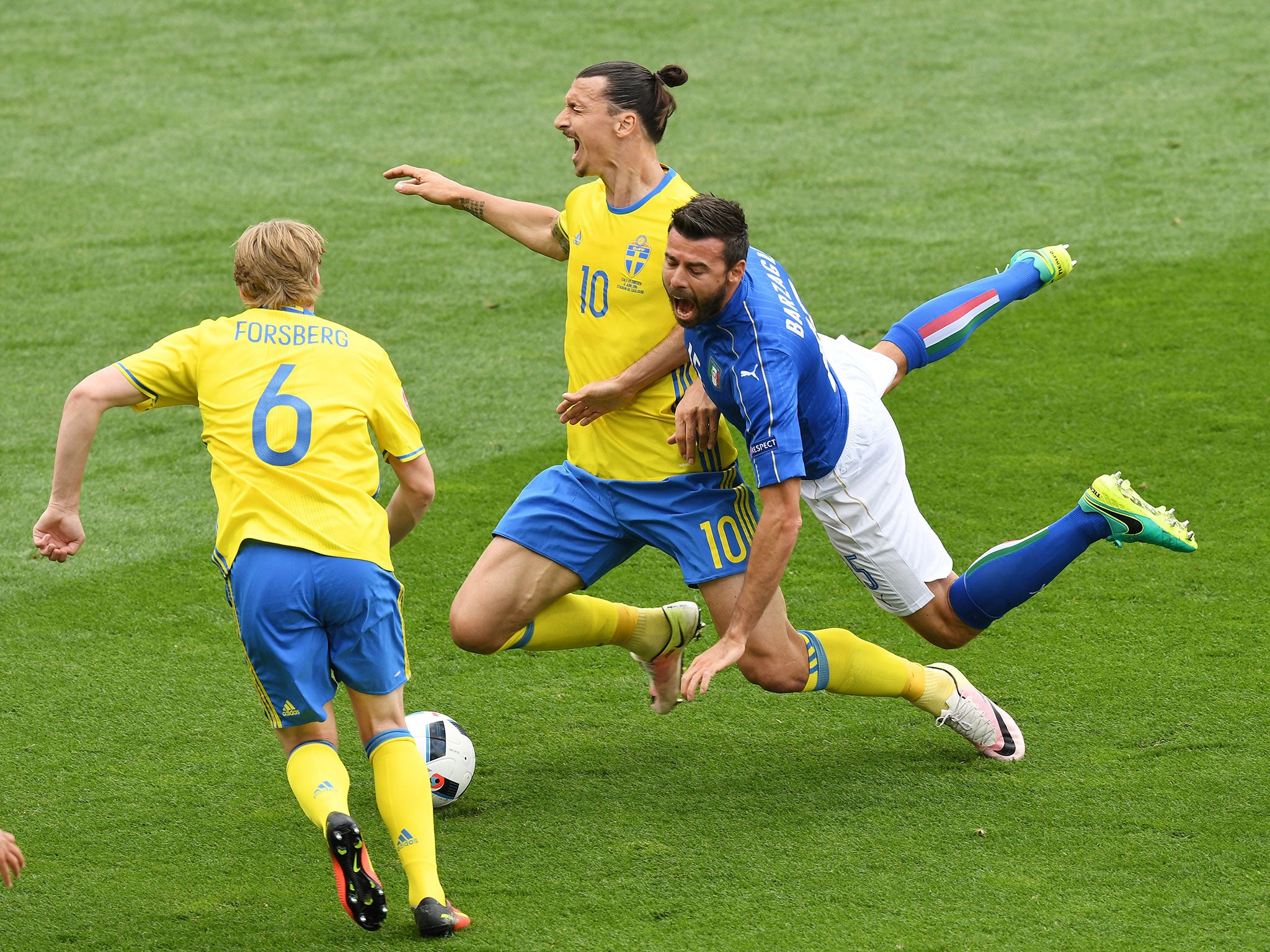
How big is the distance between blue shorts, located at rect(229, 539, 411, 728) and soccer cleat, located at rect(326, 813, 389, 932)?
1.25ft

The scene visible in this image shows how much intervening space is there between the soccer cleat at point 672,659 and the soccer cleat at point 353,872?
5.04ft

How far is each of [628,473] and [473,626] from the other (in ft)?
2.08

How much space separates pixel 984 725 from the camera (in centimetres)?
437

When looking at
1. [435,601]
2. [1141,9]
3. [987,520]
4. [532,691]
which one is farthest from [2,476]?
[1141,9]

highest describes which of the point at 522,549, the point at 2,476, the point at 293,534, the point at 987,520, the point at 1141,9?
the point at 1141,9

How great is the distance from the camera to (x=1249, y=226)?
29.6 feet

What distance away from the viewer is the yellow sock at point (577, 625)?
4.45 metres

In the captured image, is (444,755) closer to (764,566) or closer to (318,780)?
(318,780)

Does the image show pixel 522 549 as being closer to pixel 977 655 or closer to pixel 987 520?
pixel 977 655

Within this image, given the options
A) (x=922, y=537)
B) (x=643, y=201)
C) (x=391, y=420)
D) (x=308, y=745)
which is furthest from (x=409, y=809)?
(x=643, y=201)

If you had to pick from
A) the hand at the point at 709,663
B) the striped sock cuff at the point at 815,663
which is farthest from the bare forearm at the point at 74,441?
the striped sock cuff at the point at 815,663

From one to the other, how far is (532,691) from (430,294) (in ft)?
13.8

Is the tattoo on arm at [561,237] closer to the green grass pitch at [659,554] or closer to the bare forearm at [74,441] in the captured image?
the green grass pitch at [659,554]

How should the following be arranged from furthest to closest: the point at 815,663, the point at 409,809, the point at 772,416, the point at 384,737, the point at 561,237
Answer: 1. the point at 561,237
2. the point at 815,663
3. the point at 772,416
4. the point at 384,737
5. the point at 409,809
